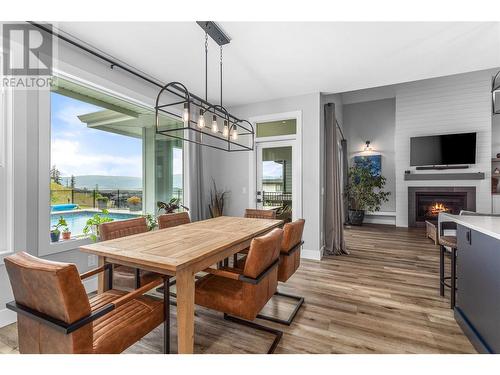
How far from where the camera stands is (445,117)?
598cm

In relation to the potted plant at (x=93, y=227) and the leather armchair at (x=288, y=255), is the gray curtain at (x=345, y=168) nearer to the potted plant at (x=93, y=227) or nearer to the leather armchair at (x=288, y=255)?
the leather armchair at (x=288, y=255)

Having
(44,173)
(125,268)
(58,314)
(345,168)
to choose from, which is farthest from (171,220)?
(345,168)

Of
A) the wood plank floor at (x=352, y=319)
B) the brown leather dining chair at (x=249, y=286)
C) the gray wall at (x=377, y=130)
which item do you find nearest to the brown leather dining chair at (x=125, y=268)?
the wood plank floor at (x=352, y=319)

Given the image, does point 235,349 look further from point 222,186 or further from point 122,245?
point 222,186

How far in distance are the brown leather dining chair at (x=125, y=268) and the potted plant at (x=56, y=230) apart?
0.79 meters

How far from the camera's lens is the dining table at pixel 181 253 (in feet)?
4.72

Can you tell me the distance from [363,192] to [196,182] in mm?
4950

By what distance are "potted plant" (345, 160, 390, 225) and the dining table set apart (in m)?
5.39

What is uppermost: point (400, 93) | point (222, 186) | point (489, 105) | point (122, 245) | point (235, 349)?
point (400, 93)

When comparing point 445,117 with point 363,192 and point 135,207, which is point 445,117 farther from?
point 135,207

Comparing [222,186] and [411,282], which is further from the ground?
[222,186]
